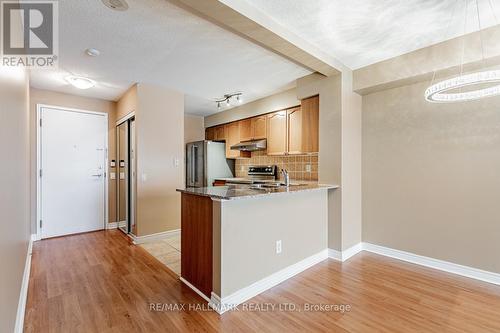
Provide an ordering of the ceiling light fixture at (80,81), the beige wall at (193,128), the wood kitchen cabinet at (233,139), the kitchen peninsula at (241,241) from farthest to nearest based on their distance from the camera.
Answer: the beige wall at (193,128) → the wood kitchen cabinet at (233,139) → the ceiling light fixture at (80,81) → the kitchen peninsula at (241,241)

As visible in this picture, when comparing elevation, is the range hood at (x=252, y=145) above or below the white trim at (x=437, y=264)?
above

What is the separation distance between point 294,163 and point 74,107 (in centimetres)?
412

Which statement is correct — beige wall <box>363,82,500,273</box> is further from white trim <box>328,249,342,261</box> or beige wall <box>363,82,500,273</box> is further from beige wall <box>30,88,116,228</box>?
beige wall <box>30,88,116,228</box>

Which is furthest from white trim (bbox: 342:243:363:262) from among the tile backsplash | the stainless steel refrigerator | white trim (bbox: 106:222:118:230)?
white trim (bbox: 106:222:118:230)

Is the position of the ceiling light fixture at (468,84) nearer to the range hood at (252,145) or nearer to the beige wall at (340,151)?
the beige wall at (340,151)

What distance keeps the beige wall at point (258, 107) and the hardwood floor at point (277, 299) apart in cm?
262

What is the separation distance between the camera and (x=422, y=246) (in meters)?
2.98

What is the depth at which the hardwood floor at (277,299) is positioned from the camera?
6.09ft

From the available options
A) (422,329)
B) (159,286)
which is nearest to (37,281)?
(159,286)

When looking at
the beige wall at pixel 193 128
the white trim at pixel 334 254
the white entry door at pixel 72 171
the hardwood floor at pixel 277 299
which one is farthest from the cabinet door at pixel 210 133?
the white trim at pixel 334 254

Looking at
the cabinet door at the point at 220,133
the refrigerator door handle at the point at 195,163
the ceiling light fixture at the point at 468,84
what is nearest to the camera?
the ceiling light fixture at the point at 468,84

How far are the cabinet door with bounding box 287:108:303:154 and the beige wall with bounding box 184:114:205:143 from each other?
9.55ft

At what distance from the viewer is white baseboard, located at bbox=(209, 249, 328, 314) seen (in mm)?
2055

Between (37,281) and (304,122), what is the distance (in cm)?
377
